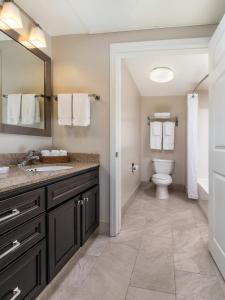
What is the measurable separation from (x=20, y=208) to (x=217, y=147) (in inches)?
60.5

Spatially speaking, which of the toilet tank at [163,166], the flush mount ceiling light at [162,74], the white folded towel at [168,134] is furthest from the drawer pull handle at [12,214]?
the white folded towel at [168,134]

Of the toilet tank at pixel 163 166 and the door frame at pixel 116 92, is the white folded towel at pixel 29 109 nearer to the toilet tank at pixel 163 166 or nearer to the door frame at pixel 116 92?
the door frame at pixel 116 92

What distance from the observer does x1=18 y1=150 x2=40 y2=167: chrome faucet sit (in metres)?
1.96

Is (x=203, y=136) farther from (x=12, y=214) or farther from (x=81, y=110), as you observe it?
(x=12, y=214)

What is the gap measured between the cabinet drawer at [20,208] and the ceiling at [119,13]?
1.61 meters

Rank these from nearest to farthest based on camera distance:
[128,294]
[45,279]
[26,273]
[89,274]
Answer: [26,273] → [45,279] → [128,294] → [89,274]

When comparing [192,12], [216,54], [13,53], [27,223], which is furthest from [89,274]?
[192,12]

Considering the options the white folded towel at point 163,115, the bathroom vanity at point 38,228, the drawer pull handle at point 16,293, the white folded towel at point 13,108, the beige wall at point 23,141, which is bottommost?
the drawer pull handle at point 16,293

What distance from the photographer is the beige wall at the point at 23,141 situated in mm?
1856

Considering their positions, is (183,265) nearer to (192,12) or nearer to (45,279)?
(45,279)

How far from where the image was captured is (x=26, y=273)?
119 cm

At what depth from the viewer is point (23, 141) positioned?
210cm

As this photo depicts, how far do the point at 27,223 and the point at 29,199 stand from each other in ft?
0.42

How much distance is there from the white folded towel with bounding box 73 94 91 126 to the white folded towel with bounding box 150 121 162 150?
2313mm
